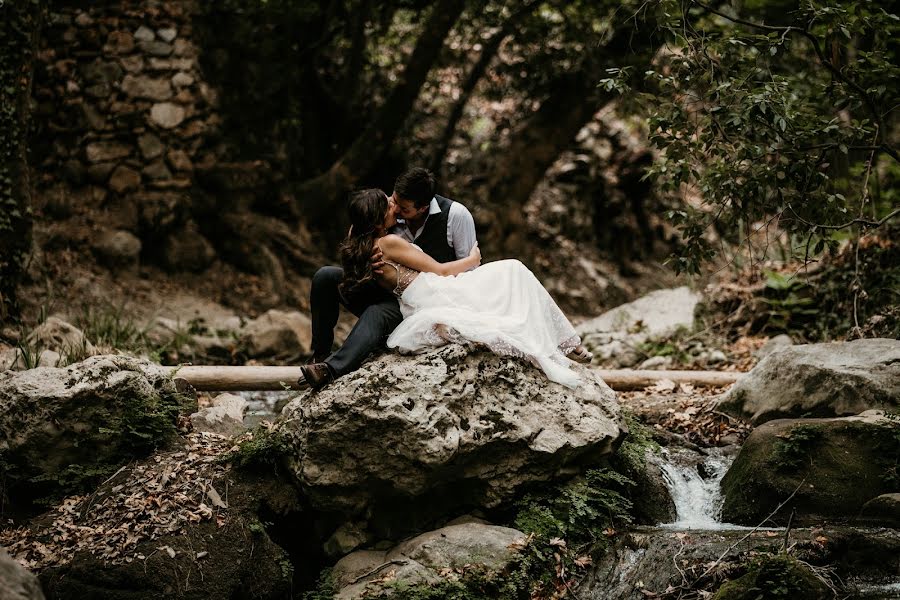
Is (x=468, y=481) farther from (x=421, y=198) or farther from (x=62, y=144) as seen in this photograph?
(x=62, y=144)

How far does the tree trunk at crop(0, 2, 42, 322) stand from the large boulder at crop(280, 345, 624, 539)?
4965 millimetres

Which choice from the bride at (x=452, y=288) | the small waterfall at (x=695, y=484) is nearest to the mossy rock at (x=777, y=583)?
the small waterfall at (x=695, y=484)

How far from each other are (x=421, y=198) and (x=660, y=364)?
4935 millimetres

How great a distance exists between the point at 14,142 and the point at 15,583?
6.65 metres

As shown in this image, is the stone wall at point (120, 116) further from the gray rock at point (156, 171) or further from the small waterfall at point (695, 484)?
the small waterfall at point (695, 484)

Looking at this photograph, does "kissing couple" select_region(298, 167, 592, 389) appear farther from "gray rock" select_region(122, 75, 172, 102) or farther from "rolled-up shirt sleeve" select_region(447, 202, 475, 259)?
"gray rock" select_region(122, 75, 172, 102)

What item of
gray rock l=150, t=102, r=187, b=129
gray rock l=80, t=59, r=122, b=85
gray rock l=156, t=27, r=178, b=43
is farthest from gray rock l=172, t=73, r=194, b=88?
gray rock l=80, t=59, r=122, b=85

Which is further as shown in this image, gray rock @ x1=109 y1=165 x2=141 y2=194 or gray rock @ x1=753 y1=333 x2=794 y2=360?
gray rock @ x1=109 y1=165 x2=141 y2=194

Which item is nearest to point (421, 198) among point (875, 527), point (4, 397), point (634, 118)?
point (4, 397)

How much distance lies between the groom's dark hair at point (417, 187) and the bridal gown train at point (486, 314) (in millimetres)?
531

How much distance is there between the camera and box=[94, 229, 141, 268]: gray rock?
1196cm

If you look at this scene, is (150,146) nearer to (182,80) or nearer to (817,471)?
(182,80)

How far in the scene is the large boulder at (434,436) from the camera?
550cm

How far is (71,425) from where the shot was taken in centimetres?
603
